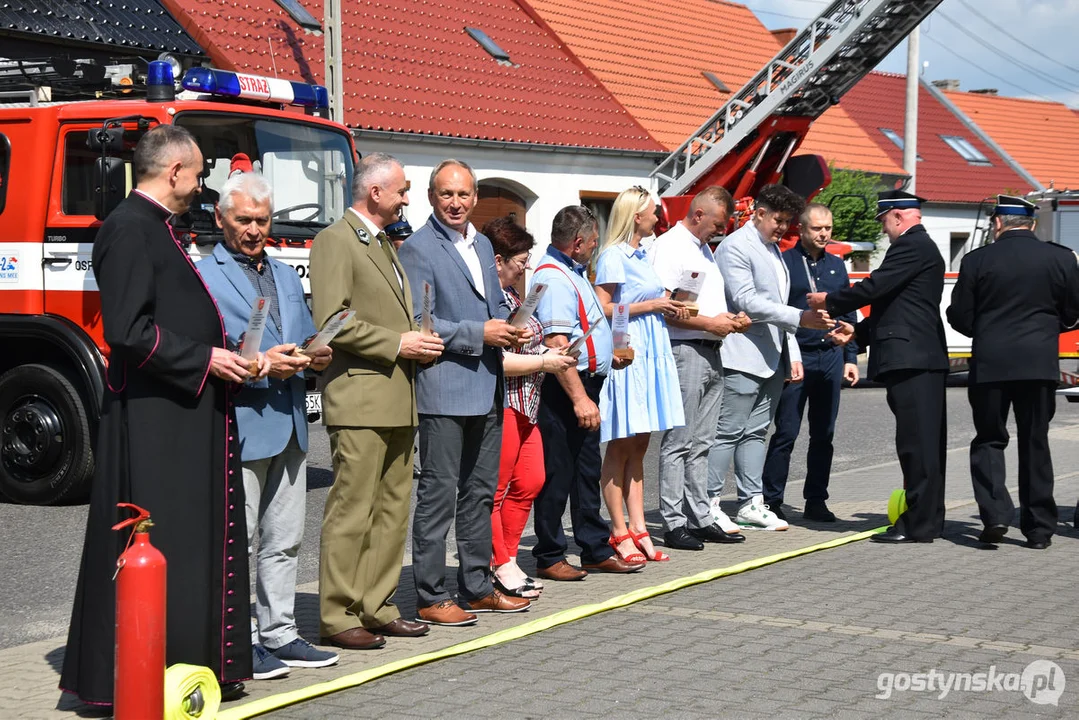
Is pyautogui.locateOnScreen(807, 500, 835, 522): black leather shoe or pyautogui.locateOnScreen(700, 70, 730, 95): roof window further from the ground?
pyautogui.locateOnScreen(700, 70, 730, 95): roof window

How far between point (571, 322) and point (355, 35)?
55.5 ft

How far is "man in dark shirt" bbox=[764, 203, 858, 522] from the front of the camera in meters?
9.60

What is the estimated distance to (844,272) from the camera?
10.2 metres

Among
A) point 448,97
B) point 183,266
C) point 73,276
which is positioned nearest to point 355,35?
point 448,97

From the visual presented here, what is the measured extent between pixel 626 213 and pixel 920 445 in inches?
89.8

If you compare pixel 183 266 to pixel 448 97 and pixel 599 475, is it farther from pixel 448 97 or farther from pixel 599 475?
pixel 448 97

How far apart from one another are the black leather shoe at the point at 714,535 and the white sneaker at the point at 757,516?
1.41ft

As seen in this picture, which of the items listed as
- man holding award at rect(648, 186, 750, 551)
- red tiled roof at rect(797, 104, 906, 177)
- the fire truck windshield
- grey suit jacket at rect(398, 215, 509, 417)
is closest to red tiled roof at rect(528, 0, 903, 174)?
red tiled roof at rect(797, 104, 906, 177)

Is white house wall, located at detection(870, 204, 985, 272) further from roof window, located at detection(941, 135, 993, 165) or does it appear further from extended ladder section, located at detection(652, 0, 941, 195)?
extended ladder section, located at detection(652, 0, 941, 195)

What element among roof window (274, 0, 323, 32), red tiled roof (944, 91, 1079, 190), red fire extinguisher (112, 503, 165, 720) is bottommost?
red fire extinguisher (112, 503, 165, 720)

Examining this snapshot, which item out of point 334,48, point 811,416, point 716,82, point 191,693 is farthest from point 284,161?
point 716,82

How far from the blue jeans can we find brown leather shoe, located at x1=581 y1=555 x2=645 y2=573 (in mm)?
2084

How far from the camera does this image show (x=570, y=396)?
731cm

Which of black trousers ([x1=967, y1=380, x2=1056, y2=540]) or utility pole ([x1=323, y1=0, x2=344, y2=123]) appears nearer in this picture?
black trousers ([x1=967, y1=380, x2=1056, y2=540])
